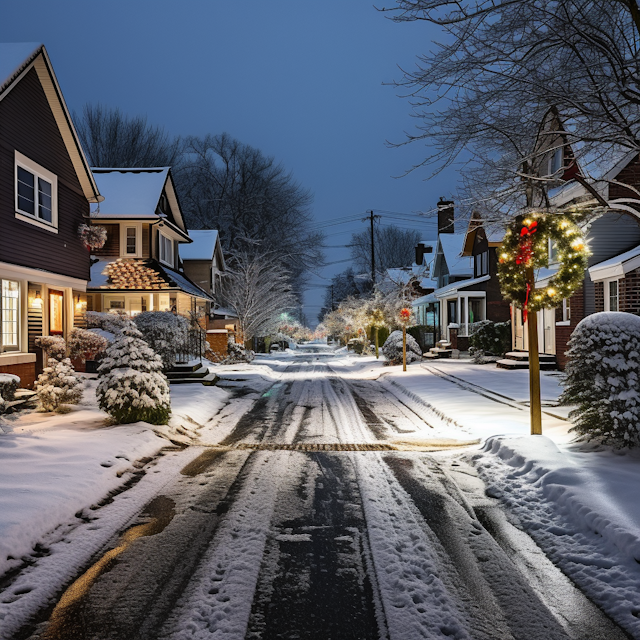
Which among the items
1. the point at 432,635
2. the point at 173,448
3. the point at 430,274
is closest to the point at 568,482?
the point at 432,635

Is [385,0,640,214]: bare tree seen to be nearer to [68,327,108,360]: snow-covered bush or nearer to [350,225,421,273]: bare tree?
[68,327,108,360]: snow-covered bush

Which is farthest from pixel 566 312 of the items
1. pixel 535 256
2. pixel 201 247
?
pixel 201 247

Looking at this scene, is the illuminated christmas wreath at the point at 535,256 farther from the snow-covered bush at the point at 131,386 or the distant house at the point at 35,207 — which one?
the distant house at the point at 35,207

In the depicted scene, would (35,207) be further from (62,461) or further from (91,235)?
(62,461)

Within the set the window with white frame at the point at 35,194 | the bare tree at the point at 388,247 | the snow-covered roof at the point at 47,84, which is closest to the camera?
the snow-covered roof at the point at 47,84

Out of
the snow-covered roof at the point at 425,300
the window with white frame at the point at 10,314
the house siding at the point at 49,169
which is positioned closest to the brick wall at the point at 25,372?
the window with white frame at the point at 10,314

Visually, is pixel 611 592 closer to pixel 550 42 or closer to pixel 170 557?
pixel 170 557

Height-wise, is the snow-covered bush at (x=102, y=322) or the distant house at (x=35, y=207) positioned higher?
the distant house at (x=35, y=207)

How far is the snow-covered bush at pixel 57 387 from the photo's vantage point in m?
11.1

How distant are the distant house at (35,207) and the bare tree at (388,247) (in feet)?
218

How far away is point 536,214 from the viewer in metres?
8.70

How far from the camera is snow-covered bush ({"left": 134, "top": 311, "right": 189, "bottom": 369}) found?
720 inches

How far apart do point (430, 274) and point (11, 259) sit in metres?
42.4

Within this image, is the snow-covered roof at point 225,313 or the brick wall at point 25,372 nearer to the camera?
the brick wall at point 25,372
